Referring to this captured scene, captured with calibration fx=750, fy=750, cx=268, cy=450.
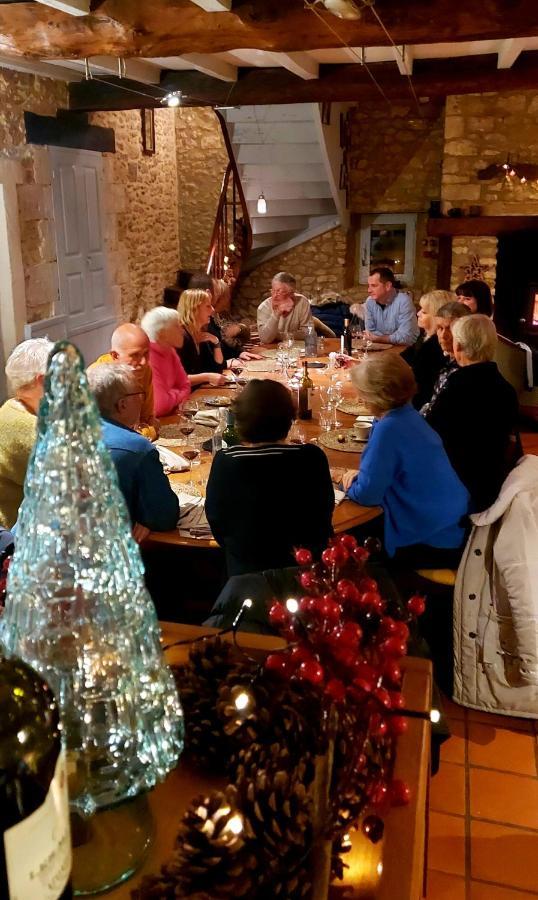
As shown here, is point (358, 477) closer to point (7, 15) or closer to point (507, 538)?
Result: point (507, 538)

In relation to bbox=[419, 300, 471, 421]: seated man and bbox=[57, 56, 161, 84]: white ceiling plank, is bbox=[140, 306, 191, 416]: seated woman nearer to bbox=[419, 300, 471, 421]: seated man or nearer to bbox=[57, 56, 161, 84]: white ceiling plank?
bbox=[419, 300, 471, 421]: seated man

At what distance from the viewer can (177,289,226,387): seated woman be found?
15.9 ft

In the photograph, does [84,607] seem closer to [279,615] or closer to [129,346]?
[279,615]

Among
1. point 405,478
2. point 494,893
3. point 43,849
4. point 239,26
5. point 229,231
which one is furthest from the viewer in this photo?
point 229,231

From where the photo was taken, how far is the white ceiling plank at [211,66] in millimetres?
5391

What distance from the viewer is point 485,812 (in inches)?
93.4

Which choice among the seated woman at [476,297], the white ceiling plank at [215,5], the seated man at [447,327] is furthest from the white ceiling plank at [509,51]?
the white ceiling plank at [215,5]

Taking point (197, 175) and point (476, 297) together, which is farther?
point (197, 175)

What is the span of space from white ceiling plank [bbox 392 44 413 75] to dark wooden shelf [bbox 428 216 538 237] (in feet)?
9.00

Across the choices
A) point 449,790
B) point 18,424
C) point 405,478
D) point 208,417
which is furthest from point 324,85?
point 449,790

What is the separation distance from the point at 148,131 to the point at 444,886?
25.6 ft

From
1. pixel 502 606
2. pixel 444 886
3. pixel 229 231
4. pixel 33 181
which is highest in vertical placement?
pixel 33 181

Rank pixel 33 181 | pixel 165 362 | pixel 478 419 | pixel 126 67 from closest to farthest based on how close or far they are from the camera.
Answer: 1. pixel 478 419
2. pixel 165 362
3. pixel 126 67
4. pixel 33 181

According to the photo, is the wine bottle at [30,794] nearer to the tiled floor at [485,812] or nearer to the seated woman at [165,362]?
the tiled floor at [485,812]
